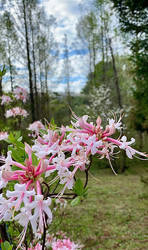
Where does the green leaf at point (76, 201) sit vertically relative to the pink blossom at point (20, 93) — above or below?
below

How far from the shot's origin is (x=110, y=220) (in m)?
4.73

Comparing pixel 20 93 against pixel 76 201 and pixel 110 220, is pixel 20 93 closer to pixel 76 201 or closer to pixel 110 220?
pixel 76 201

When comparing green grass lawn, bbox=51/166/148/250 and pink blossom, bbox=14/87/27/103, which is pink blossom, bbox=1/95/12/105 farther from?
green grass lawn, bbox=51/166/148/250

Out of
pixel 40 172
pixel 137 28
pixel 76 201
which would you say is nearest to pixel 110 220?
pixel 76 201

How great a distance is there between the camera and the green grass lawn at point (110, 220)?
3.79 meters

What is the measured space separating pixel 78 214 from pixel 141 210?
1586 mm

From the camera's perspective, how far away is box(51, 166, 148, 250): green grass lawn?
12.5ft

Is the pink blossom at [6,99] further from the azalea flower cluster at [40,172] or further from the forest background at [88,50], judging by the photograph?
the azalea flower cluster at [40,172]

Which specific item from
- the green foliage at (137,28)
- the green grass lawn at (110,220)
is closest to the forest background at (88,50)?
the green foliage at (137,28)

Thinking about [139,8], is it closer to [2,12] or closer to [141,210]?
[2,12]

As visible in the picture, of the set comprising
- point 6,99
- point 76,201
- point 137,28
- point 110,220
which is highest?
point 137,28

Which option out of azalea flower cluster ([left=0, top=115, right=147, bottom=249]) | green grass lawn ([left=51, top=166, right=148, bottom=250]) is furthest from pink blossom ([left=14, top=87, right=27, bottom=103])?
azalea flower cluster ([left=0, top=115, right=147, bottom=249])

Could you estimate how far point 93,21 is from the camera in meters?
12.9

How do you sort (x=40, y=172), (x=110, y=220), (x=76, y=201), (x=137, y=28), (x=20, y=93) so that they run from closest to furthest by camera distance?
(x=40, y=172)
(x=76, y=201)
(x=20, y=93)
(x=110, y=220)
(x=137, y=28)
